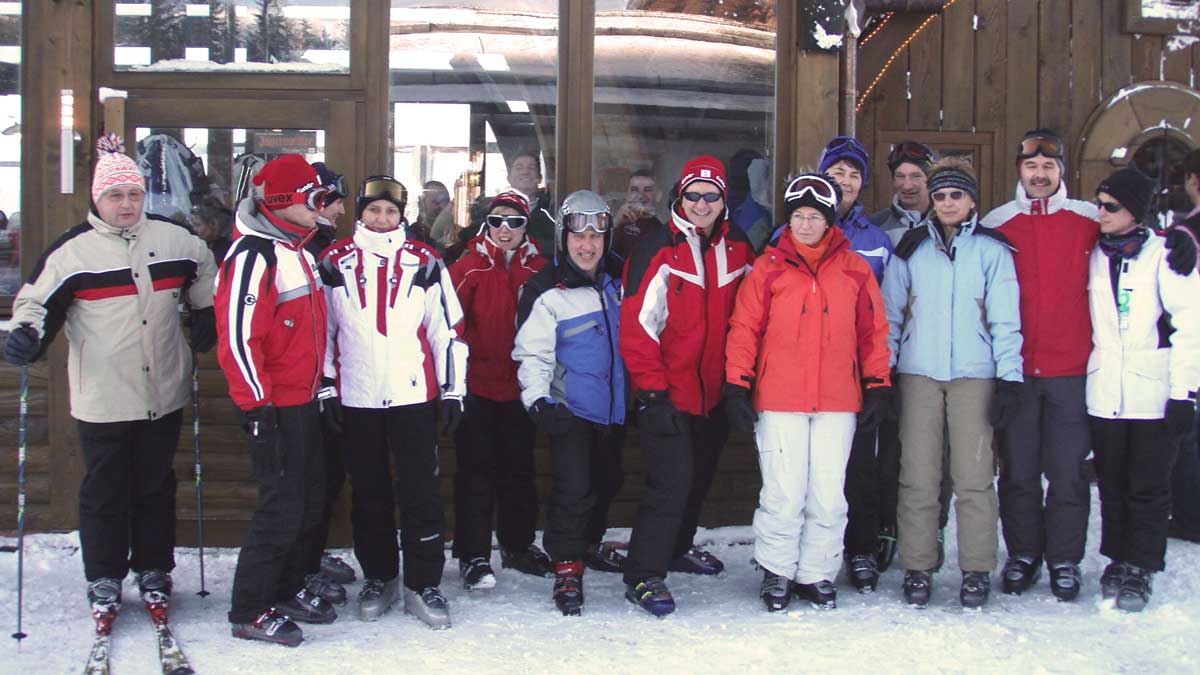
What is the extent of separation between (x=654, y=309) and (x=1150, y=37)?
405cm

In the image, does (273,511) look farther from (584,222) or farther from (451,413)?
(584,222)

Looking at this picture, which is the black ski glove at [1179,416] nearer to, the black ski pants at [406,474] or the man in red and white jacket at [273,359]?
the black ski pants at [406,474]

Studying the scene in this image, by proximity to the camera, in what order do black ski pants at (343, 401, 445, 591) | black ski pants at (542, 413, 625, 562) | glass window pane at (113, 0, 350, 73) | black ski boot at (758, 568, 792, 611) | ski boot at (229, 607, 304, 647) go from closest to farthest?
ski boot at (229, 607, 304, 647) < black ski pants at (343, 401, 445, 591) < black ski boot at (758, 568, 792, 611) < black ski pants at (542, 413, 625, 562) < glass window pane at (113, 0, 350, 73)

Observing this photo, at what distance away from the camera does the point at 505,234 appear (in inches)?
207

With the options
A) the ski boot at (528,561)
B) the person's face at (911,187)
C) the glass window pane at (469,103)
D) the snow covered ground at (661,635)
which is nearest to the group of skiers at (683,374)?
the snow covered ground at (661,635)

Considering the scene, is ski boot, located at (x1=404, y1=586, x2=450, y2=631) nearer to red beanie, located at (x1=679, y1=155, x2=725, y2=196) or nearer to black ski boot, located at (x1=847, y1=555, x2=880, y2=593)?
black ski boot, located at (x1=847, y1=555, x2=880, y2=593)

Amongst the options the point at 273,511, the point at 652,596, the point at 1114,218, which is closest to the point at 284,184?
the point at 273,511

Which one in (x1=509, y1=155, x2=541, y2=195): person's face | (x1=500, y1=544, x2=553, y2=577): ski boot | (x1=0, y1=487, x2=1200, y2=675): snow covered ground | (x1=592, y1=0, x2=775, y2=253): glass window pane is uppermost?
(x1=592, y1=0, x2=775, y2=253): glass window pane

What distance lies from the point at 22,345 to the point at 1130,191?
4.36 metres

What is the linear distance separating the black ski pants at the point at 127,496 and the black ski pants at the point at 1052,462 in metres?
3.49

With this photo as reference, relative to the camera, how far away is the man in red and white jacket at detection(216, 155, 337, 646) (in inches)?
171

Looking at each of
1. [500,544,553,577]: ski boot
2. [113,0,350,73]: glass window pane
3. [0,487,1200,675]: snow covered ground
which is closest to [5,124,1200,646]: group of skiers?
[0,487,1200,675]: snow covered ground

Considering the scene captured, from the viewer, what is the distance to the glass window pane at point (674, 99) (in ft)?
20.6

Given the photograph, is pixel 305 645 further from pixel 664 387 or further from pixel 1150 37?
pixel 1150 37
